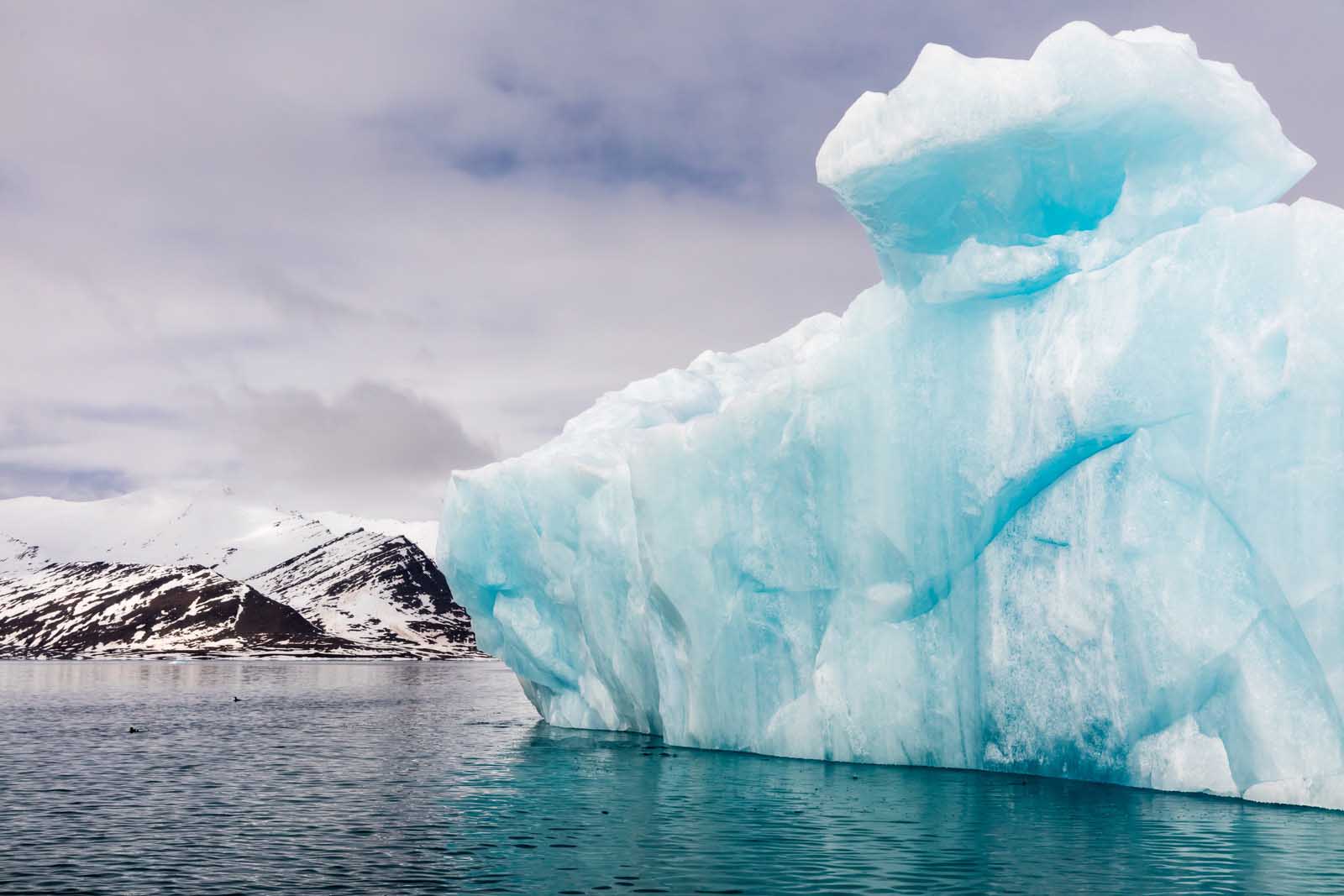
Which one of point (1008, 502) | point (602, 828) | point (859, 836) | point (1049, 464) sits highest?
point (1049, 464)

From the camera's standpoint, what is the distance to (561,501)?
33.8 m

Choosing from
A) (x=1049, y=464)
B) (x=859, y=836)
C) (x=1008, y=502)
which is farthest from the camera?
(x=1008, y=502)

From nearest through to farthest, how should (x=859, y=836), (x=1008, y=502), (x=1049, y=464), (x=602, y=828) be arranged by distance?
(x=859, y=836)
(x=602, y=828)
(x=1049, y=464)
(x=1008, y=502)

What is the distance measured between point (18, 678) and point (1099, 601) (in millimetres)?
110457

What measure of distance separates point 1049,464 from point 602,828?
1030 centimetres

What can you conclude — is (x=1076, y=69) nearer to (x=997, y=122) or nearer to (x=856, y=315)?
(x=997, y=122)

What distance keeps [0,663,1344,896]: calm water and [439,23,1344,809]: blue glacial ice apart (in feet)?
4.74

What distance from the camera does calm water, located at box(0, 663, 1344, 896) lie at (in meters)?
14.9

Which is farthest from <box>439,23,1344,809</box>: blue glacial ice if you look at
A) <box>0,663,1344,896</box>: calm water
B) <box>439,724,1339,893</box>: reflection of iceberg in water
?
<box>439,724,1339,893</box>: reflection of iceberg in water

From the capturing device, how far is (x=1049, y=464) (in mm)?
21891

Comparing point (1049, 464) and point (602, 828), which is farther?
point (1049, 464)

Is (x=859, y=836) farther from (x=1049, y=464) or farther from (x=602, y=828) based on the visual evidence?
(x=1049, y=464)

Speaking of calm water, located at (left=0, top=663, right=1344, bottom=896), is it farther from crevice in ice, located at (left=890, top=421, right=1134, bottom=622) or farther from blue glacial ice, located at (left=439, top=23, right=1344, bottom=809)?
crevice in ice, located at (left=890, top=421, right=1134, bottom=622)

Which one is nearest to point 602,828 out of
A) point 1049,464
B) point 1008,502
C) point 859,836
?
point 859,836
